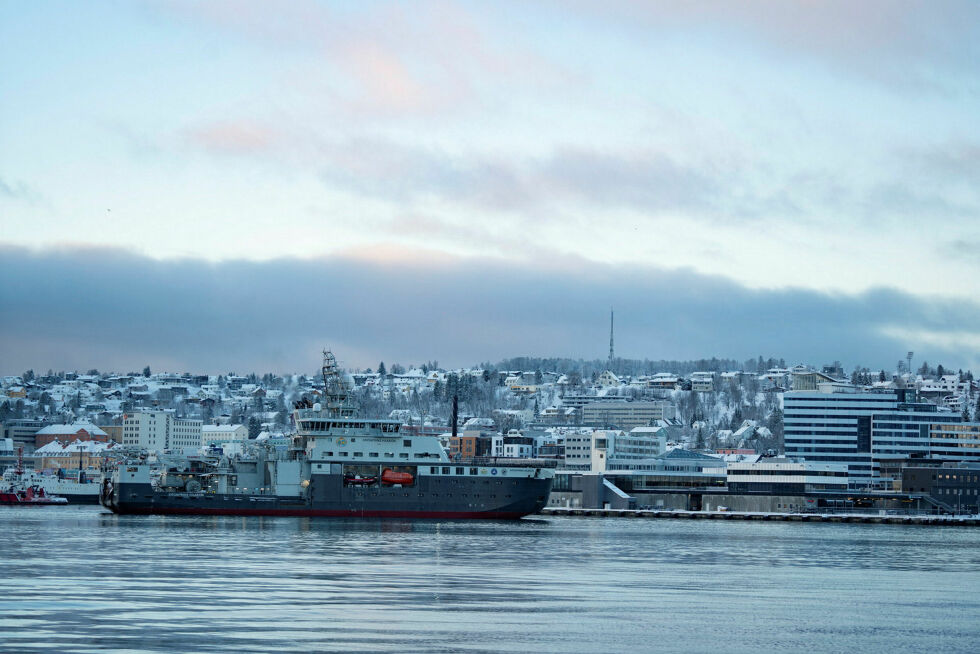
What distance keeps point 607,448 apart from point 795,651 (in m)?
133

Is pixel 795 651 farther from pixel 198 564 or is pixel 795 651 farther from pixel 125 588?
pixel 198 564

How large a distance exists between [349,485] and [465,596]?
57670mm

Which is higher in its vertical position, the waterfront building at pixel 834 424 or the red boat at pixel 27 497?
the waterfront building at pixel 834 424

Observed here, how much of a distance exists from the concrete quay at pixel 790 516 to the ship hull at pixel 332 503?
31288mm

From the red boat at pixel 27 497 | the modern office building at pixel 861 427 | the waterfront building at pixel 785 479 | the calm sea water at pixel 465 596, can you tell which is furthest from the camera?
the modern office building at pixel 861 427

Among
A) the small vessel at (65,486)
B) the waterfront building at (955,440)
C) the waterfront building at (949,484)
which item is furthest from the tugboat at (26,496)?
the waterfront building at (955,440)

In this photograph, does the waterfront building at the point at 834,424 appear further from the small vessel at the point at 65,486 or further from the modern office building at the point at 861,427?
the small vessel at the point at 65,486

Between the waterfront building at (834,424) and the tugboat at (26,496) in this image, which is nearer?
the tugboat at (26,496)

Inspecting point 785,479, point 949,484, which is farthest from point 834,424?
point 949,484

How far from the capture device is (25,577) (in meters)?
A: 36.7

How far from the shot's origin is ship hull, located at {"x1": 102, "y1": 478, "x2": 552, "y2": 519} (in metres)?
90.6

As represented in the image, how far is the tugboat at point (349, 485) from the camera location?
9069cm

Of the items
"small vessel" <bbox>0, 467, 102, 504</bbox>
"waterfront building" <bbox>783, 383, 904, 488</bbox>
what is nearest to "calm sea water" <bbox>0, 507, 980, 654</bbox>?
"small vessel" <bbox>0, 467, 102, 504</bbox>

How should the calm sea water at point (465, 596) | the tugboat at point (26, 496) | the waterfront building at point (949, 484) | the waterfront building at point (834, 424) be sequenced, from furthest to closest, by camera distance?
the waterfront building at point (834, 424)
the tugboat at point (26, 496)
the waterfront building at point (949, 484)
the calm sea water at point (465, 596)
